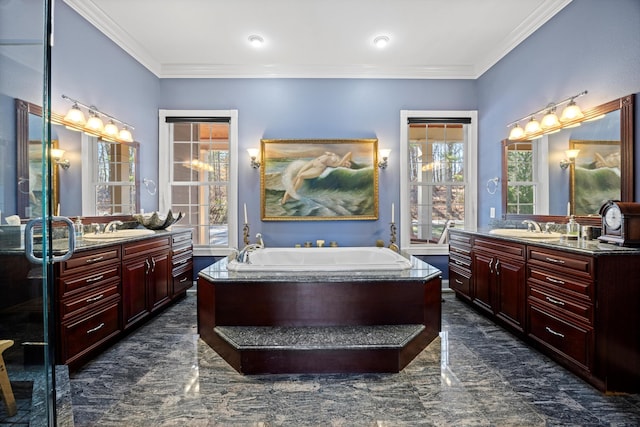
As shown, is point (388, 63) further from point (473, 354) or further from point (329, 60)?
point (473, 354)

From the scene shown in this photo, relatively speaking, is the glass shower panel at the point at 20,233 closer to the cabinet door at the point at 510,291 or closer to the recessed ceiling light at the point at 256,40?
the recessed ceiling light at the point at 256,40

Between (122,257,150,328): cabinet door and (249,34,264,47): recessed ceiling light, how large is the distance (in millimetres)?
2408

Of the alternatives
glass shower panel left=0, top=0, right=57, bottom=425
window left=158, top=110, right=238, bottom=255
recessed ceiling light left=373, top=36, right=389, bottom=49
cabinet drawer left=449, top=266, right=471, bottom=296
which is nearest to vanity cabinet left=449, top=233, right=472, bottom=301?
cabinet drawer left=449, top=266, right=471, bottom=296

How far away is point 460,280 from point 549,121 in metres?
1.73

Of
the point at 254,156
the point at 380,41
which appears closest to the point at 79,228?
the point at 254,156

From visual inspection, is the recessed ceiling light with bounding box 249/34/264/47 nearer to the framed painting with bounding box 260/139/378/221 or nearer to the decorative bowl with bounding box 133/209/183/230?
the framed painting with bounding box 260/139/378/221

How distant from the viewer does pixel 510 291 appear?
261cm

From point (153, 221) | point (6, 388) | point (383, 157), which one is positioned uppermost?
point (383, 157)

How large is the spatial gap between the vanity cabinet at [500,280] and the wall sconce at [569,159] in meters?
0.86

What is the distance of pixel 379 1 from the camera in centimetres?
277

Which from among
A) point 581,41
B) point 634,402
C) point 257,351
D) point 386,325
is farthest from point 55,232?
point 581,41

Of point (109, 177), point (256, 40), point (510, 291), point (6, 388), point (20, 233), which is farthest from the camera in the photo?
point (256, 40)

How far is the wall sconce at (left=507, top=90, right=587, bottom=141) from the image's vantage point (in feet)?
8.61

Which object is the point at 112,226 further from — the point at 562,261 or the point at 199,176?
the point at 562,261
